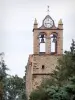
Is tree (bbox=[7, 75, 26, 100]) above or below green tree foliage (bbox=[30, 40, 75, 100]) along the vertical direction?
above

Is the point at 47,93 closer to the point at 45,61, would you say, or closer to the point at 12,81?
the point at 45,61

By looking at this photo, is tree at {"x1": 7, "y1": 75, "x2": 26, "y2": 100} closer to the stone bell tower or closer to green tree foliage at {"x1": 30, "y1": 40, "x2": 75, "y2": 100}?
the stone bell tower

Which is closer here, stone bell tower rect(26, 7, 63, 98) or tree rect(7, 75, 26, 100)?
stone bell tower rect(26, 7, 63, 98)

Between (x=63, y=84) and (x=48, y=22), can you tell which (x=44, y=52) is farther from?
(x=63, y=84)

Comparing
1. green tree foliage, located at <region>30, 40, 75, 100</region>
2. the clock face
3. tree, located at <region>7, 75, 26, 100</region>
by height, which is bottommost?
green tree foliage, located at <region>30, 40, 75, 100</region>

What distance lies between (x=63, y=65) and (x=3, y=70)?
20.5m

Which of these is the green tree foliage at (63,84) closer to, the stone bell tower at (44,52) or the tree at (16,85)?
the stone bell tower at (44,52)

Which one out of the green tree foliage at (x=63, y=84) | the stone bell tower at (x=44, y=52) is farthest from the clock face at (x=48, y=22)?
the green tree foliage at (x=63, y=84)

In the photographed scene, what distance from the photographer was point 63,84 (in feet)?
182

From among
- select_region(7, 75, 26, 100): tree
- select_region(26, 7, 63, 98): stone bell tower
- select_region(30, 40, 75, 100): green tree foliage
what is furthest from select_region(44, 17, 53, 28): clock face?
select_region(7, 75, 26, 100): tree

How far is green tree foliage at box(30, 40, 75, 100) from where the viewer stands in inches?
2084

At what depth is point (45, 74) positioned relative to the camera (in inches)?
3105

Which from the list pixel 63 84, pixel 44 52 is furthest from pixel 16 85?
pixel 63 84

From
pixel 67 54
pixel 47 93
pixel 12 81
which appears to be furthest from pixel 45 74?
pixel 12 81
